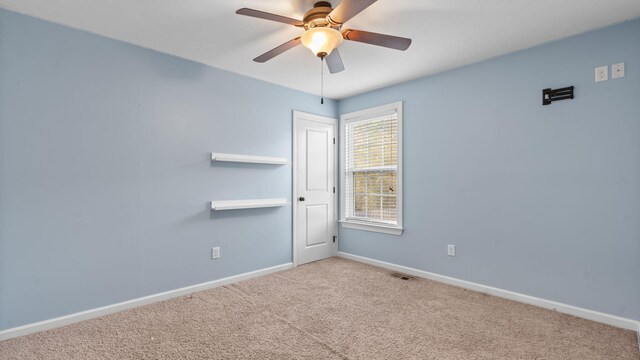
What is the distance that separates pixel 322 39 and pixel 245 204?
6.80 ft

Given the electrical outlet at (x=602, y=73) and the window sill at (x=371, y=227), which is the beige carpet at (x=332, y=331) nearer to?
the window sill at (x=371, y=227)

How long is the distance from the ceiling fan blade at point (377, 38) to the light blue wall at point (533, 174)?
60.9 inches

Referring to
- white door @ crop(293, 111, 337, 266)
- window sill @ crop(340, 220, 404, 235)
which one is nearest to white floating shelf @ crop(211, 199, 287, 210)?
white door @ crop(293, 111, 337, 266)

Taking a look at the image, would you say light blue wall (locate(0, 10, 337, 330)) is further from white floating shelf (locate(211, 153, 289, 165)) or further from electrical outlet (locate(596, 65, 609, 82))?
electrical outlet (locate(596, 65, 609, 82))

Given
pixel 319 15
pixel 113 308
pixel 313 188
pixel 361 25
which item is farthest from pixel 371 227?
pixel 113 308

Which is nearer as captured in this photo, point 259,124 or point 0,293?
point 0,293

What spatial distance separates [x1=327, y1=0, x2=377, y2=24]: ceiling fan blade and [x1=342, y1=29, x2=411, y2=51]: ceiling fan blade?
175mm

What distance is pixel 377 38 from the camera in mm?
2096

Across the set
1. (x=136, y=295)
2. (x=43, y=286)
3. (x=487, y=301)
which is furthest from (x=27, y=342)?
(x=487, y=301)

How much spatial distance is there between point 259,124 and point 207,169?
2.80 feet

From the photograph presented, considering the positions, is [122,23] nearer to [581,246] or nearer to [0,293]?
[0,293]

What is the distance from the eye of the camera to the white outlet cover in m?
2.42

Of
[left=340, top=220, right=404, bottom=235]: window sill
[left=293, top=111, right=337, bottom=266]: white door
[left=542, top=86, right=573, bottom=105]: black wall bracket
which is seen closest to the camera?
[left=542, top=86, right=573, bottom=105]: black wall bracket

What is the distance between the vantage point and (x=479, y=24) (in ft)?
7.98
